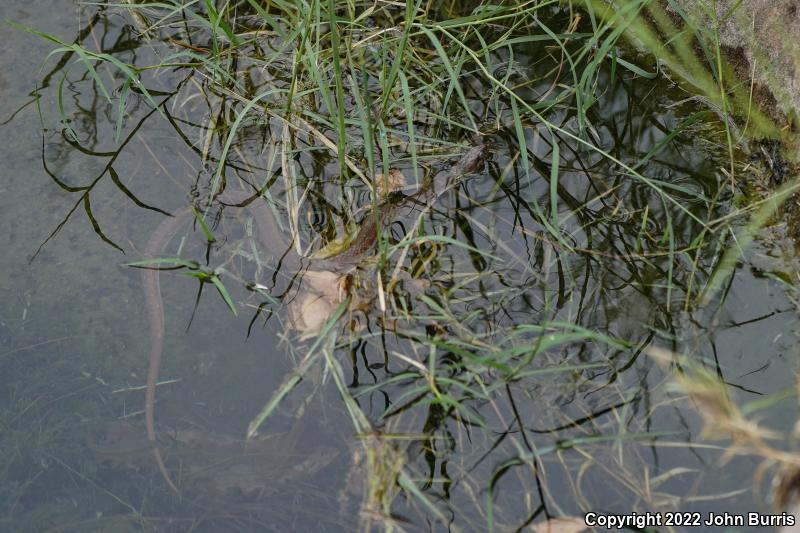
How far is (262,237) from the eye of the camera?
7.05ft

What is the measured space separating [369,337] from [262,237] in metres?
0.45

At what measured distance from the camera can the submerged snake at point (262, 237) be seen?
6.27 feet

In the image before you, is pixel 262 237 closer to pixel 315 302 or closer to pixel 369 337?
pixel 315 302

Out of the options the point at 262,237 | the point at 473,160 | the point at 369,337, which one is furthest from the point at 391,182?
the point at 369,337

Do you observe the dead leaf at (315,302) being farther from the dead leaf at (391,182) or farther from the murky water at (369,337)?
the dead leaf at (391,182)

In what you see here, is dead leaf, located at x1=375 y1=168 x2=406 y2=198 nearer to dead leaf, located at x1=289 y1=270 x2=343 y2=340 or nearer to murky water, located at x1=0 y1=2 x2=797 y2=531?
murky water, located at x1=0 y1=2 x2=797 y2=531

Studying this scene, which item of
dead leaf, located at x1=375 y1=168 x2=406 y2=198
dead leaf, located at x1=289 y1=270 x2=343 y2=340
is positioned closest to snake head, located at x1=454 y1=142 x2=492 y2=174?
dead leaf, located at x1=375 y1=168 x2=406 y2=198

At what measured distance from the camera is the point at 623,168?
2.30m

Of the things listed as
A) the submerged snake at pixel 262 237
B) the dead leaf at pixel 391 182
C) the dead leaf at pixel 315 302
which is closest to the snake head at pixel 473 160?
the submerged snake at pixel 262 237

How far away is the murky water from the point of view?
5.76 feet

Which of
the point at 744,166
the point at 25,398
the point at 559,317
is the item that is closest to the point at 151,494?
the point at 25,398

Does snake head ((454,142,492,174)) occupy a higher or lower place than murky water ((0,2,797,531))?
higher

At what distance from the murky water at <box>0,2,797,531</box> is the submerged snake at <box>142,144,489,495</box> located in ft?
0.08

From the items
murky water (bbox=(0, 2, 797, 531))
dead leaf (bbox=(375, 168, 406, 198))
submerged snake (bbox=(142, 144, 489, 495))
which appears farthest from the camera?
dead leaf (bbox=(375, 168, 406, 198))
